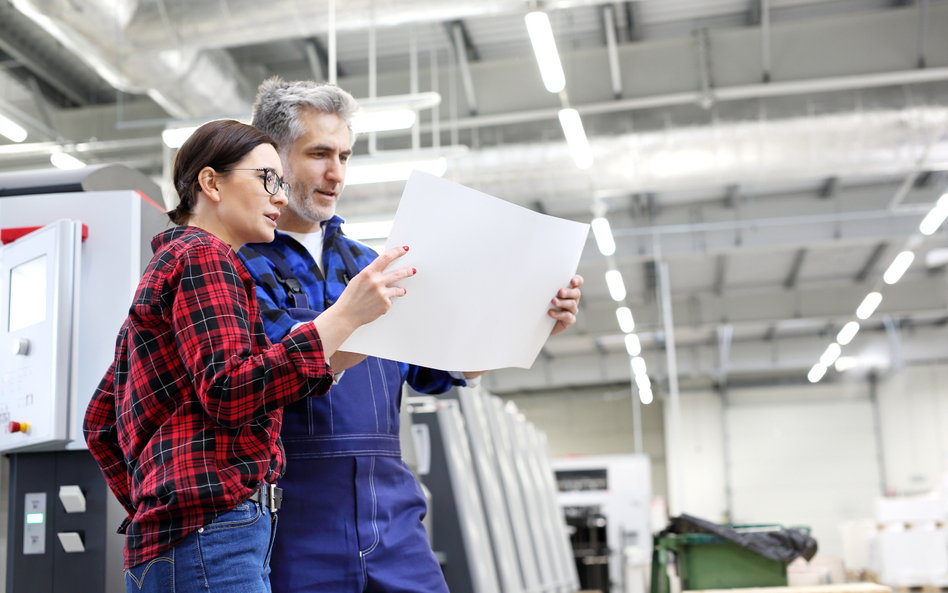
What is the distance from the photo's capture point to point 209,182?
1401 mm

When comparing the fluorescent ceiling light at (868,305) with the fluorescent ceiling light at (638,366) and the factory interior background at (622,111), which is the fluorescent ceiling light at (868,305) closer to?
the factory interior background at (622,111)

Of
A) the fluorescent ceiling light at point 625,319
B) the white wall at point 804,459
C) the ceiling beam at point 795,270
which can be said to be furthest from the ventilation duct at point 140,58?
the white wall at point 804,459

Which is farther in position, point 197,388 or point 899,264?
point 899,264

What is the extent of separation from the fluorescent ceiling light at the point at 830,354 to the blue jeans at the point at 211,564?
652 inches

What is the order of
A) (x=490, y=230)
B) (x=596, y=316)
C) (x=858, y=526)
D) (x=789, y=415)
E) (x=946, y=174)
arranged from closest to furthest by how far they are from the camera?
(x=490, y=230), (x=946, y=174), (x=858, y=526), (x=596, y=316), (x=789, y=415)

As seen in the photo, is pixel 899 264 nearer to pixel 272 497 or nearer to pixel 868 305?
pixel 868 305

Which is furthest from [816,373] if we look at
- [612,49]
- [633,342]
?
[612,49]

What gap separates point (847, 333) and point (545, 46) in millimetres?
12209

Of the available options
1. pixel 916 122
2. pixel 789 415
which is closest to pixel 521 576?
pixel 916 122

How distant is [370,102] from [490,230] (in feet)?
14.4

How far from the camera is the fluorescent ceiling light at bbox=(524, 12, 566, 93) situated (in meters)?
5.12

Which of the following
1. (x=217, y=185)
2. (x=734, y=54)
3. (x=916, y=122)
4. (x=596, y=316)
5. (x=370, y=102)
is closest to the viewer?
(x=217, y=185)

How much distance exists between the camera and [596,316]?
48.4 feet

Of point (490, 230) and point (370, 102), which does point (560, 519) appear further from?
point (490, 230)
